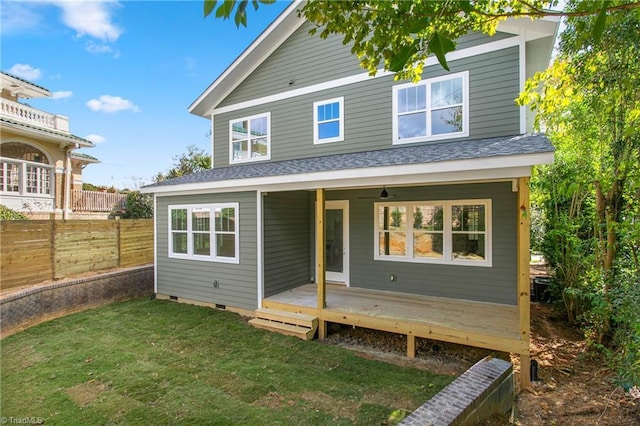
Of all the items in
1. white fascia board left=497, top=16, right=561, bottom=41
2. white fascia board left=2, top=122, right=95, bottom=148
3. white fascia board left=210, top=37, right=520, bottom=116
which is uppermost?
white fascia board left=497, top=16, right=561, bottom=41

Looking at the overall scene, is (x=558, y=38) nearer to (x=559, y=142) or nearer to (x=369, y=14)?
(x=559, y=142)

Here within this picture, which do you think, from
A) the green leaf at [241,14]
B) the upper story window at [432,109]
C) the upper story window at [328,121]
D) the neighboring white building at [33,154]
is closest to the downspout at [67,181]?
the neighboring white building at [33,154]

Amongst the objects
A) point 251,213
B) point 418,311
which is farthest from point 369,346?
point 251,213

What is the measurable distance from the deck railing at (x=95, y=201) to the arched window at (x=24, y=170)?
1.12m

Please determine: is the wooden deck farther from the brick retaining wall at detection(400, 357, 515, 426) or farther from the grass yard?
the brick retaining wall at detection(400, 357, 515, 426)

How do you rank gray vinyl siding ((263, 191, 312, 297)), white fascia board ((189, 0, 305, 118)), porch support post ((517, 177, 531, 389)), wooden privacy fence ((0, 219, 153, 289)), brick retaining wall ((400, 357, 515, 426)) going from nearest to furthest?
brick retaining wall ((400, 357, 515, 426)) → porch support post ((517, 177, 531, 389)) → wooden privacy fence ((0, 219, 153, 289)) → gray vinyl siding ((263, 191, 312, 297)) → white fascia board ((189, 0, 305, 118))

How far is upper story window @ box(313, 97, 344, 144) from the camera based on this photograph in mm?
7911

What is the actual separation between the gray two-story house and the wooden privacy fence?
62.6 inches

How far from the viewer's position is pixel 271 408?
12.4 feet

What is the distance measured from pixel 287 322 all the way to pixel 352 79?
5.75 m

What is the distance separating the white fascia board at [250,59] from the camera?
827 cm

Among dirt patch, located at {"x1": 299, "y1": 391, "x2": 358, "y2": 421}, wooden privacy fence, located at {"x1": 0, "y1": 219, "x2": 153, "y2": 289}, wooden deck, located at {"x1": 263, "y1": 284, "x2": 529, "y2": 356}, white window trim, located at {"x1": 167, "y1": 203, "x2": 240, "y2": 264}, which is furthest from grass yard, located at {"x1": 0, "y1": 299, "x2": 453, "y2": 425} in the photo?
white window trim, located at {"x1": 167, "y1": 203, "x2": 240, "y2": 264}

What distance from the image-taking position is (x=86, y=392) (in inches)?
164

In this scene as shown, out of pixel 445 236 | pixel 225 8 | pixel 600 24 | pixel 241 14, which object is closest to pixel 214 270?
pixel 445 236
